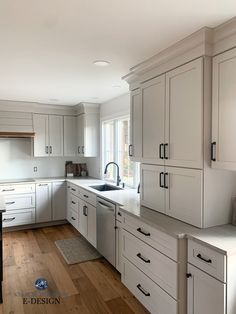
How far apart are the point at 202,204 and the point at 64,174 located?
3.99 m

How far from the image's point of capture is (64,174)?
5.52 m

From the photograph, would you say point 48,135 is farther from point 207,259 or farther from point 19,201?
point 207,259

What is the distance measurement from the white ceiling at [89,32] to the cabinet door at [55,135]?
2.01 metres

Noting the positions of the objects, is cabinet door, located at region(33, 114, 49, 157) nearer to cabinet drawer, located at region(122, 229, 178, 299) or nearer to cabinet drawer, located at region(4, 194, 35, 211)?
cabinet drawer, located at region(4, 194, 35, 211)

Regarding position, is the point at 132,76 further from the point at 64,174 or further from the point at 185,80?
the point at 64,174

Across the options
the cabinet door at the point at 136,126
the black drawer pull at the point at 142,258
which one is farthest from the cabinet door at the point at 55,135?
the black drawer pull at the point at 142,258

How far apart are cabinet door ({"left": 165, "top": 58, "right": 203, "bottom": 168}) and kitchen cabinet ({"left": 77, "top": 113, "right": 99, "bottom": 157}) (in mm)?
2782

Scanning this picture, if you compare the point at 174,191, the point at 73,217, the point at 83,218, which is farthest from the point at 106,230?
the point at 73,217

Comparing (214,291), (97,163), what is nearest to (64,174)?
(97,163)

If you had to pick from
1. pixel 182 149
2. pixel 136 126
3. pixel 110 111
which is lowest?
pixel 182 149

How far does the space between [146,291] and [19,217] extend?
10.1ft

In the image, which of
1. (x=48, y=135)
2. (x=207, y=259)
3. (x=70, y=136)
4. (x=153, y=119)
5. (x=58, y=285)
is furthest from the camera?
(x=70, y=136)

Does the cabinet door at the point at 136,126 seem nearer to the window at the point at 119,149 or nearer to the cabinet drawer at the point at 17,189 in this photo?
the window at the point at 119,149

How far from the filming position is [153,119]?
2.53 metres
